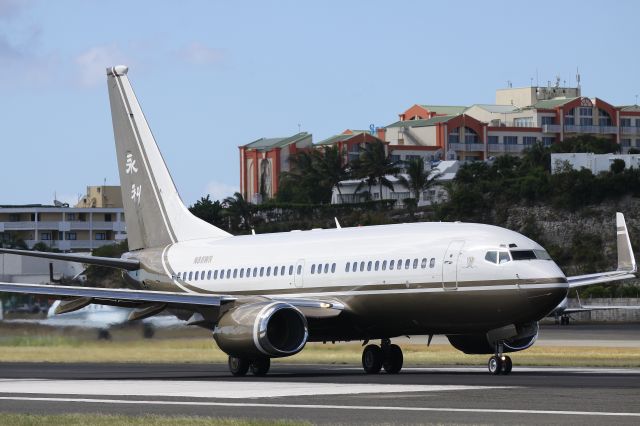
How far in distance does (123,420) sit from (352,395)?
21.6ft

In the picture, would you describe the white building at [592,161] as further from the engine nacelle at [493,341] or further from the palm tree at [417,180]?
the engine nacelle at [493,341]

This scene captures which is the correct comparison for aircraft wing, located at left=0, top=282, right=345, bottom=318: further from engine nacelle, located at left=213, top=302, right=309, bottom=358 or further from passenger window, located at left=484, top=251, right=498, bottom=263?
passenger window, located at left=484, top=251, right=498, bottom=263

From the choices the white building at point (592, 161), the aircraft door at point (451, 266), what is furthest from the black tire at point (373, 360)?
the white building at point (592, 161)

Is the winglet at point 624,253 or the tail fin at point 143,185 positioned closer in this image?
the winglet at point 624,253

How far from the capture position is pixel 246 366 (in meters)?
39.6

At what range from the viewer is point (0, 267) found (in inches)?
5290

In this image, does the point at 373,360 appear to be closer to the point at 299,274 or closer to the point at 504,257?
the point at 299,274

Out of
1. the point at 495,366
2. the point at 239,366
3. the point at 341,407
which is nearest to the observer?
the point at 341,407

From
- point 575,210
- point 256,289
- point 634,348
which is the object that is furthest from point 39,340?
point 575,210

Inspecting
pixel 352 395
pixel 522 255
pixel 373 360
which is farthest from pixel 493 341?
pixel 352 395

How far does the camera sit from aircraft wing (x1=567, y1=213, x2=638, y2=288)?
1642 inches

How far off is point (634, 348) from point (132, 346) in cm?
2032

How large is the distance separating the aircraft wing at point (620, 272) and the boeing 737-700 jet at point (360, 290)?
107 millimetres

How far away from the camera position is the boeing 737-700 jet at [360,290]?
121 feet
